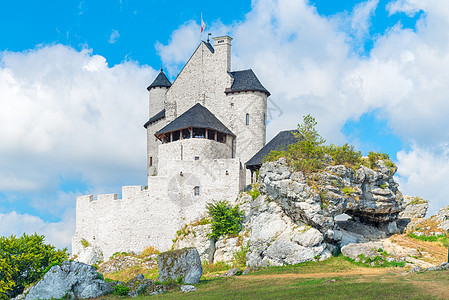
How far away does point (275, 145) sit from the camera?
47125 millimetres

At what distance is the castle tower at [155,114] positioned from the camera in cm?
5928

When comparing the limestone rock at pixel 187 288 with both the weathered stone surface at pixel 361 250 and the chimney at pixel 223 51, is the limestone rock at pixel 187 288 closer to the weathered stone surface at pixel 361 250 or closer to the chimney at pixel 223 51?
the weathered stone surface at pixel 361 250

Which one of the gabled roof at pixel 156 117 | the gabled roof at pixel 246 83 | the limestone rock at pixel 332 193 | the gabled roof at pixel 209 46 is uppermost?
the gabled roof at pixel 209 46

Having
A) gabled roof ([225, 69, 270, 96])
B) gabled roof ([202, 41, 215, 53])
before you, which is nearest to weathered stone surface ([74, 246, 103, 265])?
gabled roof ([225, 69, 270, 96])

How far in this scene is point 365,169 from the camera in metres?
39.8

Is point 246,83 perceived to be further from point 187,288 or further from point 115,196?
point 187,288

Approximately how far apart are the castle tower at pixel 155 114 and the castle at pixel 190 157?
178 millimetres

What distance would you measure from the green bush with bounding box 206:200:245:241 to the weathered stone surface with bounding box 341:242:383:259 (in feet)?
33.3

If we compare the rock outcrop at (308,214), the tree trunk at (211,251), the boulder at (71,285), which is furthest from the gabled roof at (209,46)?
the boulder at (71,285)

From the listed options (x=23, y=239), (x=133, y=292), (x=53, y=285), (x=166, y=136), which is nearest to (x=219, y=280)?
(x=133, y=292)

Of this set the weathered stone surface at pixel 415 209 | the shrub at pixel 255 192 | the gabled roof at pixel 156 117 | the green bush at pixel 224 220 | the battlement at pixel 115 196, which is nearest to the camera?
the shrub at pixel 255 192

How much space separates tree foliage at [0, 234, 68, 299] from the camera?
1497 inches

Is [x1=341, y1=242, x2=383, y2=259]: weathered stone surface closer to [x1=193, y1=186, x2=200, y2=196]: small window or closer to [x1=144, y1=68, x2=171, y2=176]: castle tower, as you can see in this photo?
[x1=193, y1=186, x2=200, y2=196]: small window

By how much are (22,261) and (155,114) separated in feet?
88.9
